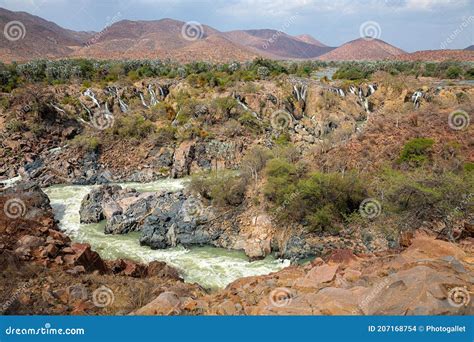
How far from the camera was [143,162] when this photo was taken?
30.3 m

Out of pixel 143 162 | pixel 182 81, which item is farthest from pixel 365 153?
pixel 182 81

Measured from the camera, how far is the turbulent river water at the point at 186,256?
15367 millimetres

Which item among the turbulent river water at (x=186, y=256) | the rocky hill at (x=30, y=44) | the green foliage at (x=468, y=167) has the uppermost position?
the rocky hill at (x=30, y=44)

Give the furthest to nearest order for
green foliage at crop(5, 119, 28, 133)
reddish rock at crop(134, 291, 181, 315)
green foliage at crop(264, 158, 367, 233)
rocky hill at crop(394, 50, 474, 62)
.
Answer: rocky hill at crop(394, 50, 474, 62), green foliage at crop(5, 119, 28, 133), green foliage at crop(264, 158, 367, 233), reddish rock at crop(134, 291, 181, 315)

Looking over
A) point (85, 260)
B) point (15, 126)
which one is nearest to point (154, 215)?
point (85, 260)

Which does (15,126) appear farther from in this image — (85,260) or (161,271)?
(161,271)

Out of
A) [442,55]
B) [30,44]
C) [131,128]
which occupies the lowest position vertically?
[131,128]

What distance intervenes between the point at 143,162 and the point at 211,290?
1830cm

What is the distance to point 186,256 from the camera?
1712 cm

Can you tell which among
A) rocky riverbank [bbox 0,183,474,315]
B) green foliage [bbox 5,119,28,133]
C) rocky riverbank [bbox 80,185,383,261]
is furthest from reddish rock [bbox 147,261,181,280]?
green foliage [bbox 5,119,28,133]

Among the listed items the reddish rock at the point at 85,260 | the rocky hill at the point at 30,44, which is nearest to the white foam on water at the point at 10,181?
the reddish rock at the point at 85,260

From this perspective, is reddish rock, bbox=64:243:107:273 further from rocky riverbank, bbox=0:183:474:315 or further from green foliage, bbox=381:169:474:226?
green foliage, bbox=381:169:474:226

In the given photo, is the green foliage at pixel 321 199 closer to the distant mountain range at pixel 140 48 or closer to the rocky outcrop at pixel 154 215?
the rocky outcrop at pixel 154 215

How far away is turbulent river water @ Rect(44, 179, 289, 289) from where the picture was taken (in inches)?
605
